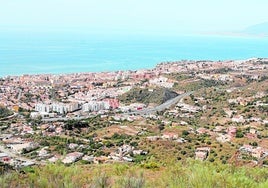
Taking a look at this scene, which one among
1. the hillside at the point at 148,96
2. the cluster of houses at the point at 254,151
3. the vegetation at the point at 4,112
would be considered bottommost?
the vegetation at the point at 4,112

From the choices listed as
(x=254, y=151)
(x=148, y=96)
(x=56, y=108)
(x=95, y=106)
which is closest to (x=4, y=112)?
(x=56, y=108)

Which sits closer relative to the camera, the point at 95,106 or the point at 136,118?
the point at 136,118

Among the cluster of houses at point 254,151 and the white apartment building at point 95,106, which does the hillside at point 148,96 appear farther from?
the cluster of houses at point 254,151

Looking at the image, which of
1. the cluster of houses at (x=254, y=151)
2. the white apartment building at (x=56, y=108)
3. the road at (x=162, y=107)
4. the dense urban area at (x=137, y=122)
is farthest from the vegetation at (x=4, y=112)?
the cluster of houses at (x=254, y=151)

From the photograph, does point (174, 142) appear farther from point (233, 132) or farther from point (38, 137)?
point (38, 137)

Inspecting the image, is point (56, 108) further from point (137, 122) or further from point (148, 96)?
point (137, 122)

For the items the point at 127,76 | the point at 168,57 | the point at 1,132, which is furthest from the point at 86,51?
the point at 1,132

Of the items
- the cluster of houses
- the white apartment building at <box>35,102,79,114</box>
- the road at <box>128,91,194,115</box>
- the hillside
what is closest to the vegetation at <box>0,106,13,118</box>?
the white apartment building at <box>35,102,79,114</box>

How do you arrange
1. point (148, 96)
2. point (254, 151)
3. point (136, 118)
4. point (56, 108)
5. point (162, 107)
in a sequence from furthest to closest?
point (148, 96), point (162, 107), point (56, 108), point (136, 118), point (254, 151)
